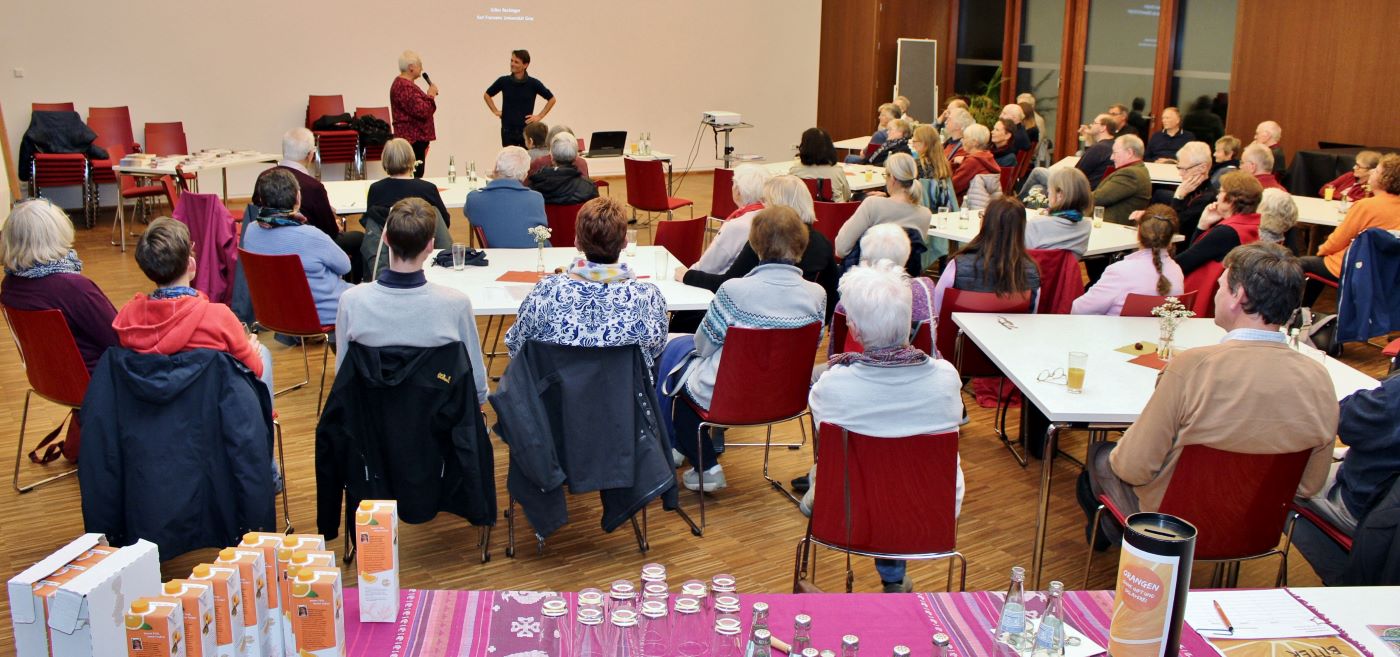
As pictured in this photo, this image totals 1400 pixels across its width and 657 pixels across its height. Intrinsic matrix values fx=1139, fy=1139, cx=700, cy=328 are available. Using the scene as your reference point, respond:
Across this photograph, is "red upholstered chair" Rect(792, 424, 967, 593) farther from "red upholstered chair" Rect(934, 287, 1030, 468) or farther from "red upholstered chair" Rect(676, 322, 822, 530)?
"red upholstered chair" Rect(934, 287, 1030, 468)

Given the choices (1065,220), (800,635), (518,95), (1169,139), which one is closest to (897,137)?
(1169,139)

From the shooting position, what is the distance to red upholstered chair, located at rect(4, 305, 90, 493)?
4105mm

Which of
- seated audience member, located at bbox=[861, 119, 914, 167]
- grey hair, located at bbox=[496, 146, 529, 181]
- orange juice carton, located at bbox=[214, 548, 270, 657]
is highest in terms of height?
seated audience member, located at bbox=[861, 119, 914, 167]

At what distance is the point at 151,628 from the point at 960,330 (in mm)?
3845

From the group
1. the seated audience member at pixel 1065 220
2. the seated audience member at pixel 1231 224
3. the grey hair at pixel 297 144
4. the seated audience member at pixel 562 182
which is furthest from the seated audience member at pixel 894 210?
the grey hair at pixel 297 144

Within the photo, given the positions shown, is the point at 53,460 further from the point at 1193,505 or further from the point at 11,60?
the point at 11,60

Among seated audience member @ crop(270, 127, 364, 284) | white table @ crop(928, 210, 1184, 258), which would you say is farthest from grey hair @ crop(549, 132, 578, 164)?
white table @ crop(928, 210, 1184, 258)

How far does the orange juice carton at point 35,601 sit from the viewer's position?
1.71m

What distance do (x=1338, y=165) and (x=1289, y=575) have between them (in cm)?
653

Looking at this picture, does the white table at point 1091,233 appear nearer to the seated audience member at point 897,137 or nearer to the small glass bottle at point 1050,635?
the seated audience member at point 897,137

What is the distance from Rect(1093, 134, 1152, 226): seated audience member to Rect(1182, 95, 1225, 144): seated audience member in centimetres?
392

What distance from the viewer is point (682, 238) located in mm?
6316

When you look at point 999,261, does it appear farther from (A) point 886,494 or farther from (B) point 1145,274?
(A) point 886,494

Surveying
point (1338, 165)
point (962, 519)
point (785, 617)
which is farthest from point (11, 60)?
point (1338, 165)
